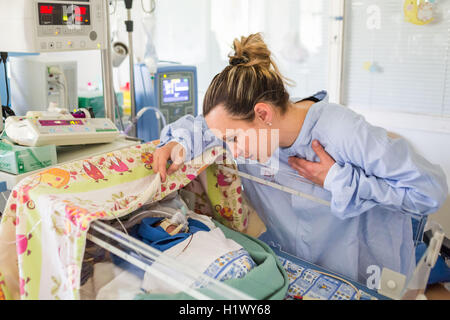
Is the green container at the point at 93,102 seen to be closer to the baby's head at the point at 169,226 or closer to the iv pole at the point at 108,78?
the iv pole at the point at 108,78

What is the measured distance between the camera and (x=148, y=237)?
138cm

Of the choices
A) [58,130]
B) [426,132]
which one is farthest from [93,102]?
[426,132]

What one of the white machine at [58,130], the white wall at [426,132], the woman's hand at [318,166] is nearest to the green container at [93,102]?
the white machine at [58,130]

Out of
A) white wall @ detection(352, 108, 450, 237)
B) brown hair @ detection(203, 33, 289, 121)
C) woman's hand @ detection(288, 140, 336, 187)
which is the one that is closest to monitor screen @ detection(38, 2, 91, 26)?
brown hair @ detection(203, 33, 289, 121)

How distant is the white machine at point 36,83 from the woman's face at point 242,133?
135cm

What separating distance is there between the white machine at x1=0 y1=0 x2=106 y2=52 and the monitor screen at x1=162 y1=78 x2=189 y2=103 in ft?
3.39

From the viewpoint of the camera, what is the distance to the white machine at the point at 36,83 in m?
2.47

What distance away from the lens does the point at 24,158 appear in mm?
1507

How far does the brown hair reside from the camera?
55.4 inches

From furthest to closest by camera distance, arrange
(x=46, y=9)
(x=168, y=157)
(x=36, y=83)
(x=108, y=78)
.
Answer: (x=36, y=83)
(x=108, y=78)
(x=46, y=9)
(x=168, y=157)

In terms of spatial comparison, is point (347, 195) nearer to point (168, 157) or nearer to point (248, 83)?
point (248, 83)

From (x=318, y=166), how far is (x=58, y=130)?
0.94m

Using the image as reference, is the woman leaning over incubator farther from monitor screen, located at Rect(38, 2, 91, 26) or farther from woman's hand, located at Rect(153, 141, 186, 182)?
monitor screen, located at Rect(38, 2, 91, 26)
